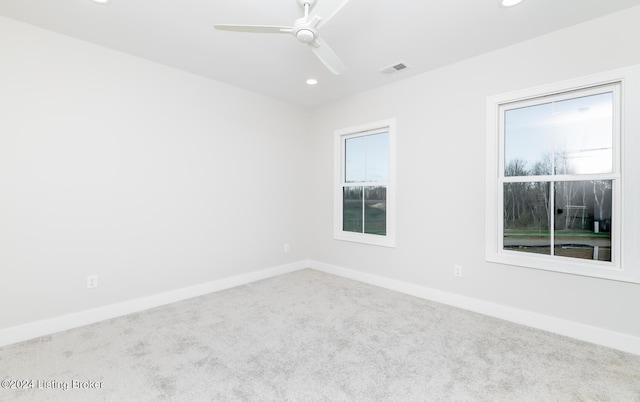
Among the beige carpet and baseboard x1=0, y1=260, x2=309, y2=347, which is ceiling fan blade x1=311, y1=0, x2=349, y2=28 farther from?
baseboard x1=0, y1=260, x2=309, y2=347

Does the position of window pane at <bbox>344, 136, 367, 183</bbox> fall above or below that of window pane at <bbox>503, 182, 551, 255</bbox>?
above

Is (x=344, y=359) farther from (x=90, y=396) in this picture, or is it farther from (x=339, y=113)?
(x=339, y=113)

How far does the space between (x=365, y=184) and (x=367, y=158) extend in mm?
383

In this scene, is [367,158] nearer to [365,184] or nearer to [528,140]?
[365,184]

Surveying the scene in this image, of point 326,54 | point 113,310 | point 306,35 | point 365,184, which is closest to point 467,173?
point 365,184

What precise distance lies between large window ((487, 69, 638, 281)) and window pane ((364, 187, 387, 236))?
4.27 feet

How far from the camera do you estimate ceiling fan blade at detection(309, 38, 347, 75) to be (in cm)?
203

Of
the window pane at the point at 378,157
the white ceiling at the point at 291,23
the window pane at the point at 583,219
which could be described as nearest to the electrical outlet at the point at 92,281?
the white ceiling at the point at 291,23

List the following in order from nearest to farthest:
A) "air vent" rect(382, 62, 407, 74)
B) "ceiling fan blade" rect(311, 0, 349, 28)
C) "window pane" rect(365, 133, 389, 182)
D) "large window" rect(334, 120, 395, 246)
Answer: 1. "ceiling fan blade" rect(311, 0, 349, 28)
2. "air vent" rect(382, 62, 407, 74)
3. "large window" rect(334, 120, 395, 246)
4. "window pane" rect(365, 133, 389, 182)

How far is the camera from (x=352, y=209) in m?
4.26

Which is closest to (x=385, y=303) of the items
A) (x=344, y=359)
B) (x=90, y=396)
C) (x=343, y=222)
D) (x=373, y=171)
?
(x=344, y=359)

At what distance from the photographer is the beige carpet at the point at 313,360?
172 cm

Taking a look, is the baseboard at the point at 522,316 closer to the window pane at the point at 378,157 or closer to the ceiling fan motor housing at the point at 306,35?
the window pane at the point at 378,157

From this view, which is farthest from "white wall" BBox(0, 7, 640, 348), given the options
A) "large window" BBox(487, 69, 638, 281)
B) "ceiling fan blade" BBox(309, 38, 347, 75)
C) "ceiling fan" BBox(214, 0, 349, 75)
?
"ceiling fan" BBox(214, 0, 349, 75)
